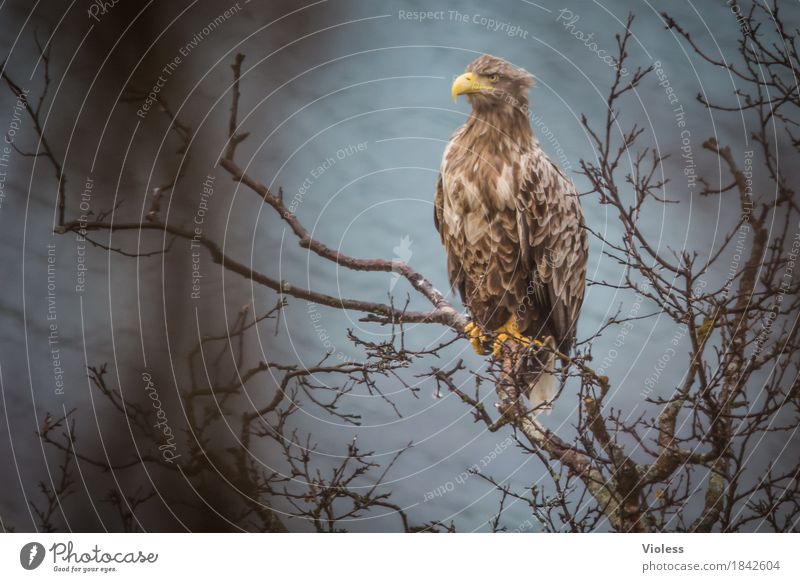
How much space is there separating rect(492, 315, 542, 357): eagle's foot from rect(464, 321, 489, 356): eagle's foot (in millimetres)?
22

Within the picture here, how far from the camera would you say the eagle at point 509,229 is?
43.2 inches

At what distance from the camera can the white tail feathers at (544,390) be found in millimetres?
1091

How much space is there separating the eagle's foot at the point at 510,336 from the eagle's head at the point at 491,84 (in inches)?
14.7

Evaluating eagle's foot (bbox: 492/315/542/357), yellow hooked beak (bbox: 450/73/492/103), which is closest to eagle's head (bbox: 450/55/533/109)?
yellow hooked beak (bbox: 450/73/492/103)

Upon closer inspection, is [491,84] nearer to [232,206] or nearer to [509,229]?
[509,229]

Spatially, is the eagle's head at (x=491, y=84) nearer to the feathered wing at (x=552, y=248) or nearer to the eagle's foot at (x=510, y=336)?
the feathered wing at (x=552, y=248)

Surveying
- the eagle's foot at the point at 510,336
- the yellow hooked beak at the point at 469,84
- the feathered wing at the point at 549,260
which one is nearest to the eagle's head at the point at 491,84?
the yellow hooked beak at the point at 469,84

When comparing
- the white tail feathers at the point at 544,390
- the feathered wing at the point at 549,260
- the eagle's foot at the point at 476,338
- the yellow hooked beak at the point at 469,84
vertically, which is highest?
the yellow hooked beak at the point at 469,84

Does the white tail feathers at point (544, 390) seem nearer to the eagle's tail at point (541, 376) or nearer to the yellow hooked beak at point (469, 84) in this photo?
the eagle's tail at point (541, 376)

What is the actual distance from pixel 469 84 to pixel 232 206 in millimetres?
450

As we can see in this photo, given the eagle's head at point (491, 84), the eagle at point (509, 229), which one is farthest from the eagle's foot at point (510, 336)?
the eagle's head at point (491, 84)

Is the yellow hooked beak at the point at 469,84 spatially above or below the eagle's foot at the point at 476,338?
above

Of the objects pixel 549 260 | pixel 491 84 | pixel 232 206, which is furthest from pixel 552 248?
pixel 232 206
